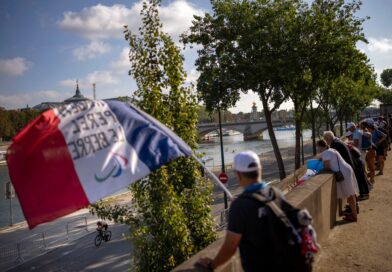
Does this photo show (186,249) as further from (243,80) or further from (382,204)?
(243,80)

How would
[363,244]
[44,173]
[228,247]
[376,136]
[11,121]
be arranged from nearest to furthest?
[228,247], [44,173], [363,244], [376,136], [11,121]

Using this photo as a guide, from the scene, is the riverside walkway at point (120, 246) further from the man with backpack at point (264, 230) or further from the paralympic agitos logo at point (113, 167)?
the paralympic agitos logo at point (113, 167)

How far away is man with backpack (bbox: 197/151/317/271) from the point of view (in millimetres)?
2562

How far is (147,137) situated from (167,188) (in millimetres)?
2100

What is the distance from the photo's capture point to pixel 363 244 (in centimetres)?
550

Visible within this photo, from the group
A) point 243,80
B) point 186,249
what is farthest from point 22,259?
point 186,249

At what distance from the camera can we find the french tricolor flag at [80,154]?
114 inches

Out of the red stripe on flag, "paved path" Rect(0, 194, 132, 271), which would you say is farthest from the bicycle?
the red stripe on flag

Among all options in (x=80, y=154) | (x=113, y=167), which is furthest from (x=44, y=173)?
(x=113, y=167)

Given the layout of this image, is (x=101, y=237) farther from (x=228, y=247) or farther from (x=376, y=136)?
(x=228, y=247)

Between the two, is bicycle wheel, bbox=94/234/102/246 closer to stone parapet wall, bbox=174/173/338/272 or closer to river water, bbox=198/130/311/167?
stone parapet wall, bbox=174/173/338/272

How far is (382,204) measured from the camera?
7.58m

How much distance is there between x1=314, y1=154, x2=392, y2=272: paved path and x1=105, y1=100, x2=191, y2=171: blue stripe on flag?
255cm

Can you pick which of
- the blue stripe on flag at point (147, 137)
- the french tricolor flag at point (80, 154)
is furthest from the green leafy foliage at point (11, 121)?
the french tricolor flag at point (80, 154)
